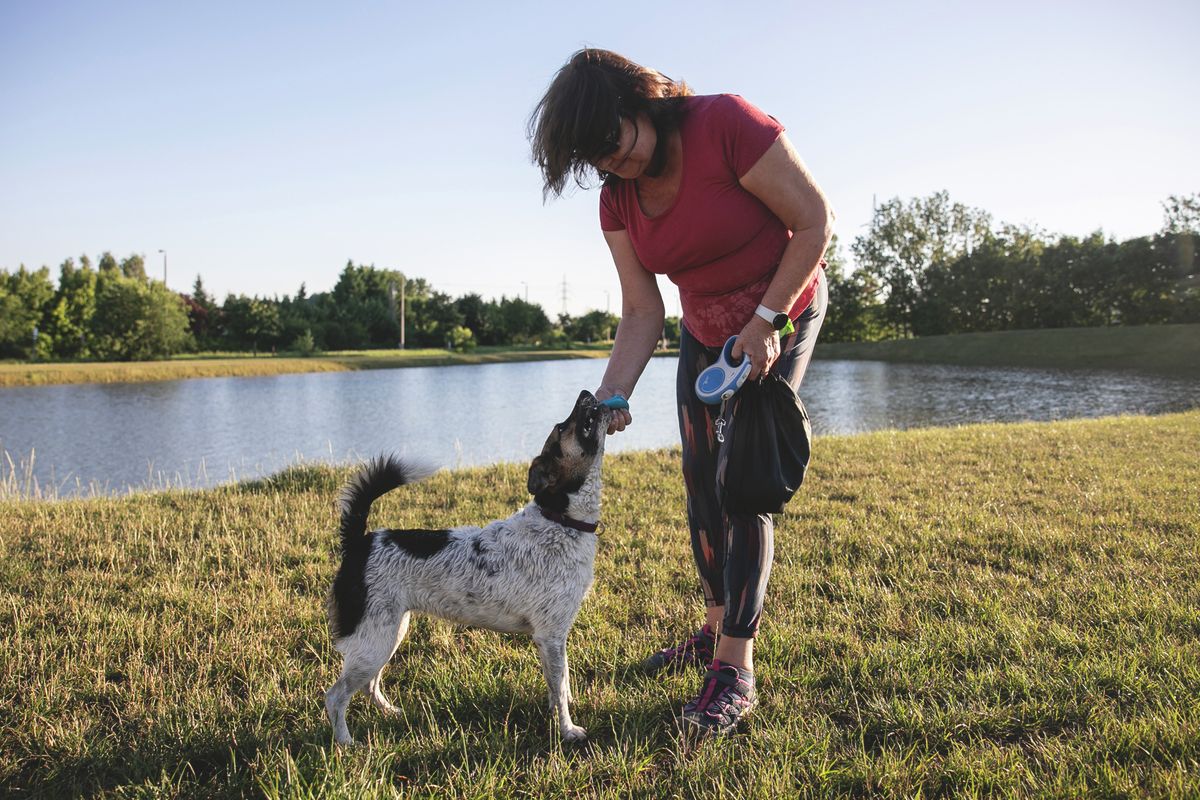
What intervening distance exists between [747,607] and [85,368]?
4319 cm

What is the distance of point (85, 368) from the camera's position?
3575cm

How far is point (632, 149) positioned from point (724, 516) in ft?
5.21

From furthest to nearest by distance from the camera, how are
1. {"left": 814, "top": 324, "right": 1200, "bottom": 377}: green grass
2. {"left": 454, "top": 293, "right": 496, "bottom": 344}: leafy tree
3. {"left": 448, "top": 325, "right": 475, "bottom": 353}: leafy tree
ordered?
{"left": 454, "top": 293, "right": 496, "bottom": 344}: leafy tree, {"left": 448, "top": 325, "right": 475, "bottom": 353}: leafy tree, {"left": 814, "top": 324, "right": 1200, "bottom": 377}: green grass

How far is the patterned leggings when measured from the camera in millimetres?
2824

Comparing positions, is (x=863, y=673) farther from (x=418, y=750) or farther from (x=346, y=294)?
(x=346, y=294)

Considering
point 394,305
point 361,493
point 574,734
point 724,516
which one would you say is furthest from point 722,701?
point 394,305

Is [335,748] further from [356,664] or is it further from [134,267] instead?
[134,267]

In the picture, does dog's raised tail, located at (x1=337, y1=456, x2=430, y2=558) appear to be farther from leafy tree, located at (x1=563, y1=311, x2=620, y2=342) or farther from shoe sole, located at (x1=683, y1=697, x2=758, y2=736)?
leafy tree, located at (x1=563, y1=311, x2=620, y2=342)

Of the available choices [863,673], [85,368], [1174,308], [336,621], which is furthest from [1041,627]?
[1174,308]

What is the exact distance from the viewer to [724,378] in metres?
2.64

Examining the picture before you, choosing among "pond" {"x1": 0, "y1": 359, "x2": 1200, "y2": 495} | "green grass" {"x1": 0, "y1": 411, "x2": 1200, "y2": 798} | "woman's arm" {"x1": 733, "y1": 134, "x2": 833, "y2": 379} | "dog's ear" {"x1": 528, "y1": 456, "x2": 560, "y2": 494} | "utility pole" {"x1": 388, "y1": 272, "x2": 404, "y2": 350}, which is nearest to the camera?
"green grass" {"x1": 0, "y1": 411, "x2": 1200, "y2": 798}

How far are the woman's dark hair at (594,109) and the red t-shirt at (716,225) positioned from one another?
11 cm

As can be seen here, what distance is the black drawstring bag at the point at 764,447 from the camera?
2.66 m

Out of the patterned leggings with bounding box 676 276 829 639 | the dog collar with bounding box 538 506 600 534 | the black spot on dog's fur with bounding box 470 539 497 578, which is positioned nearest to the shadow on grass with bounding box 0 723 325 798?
the black spot on dog's fur with bounding box 470 539 497 578
